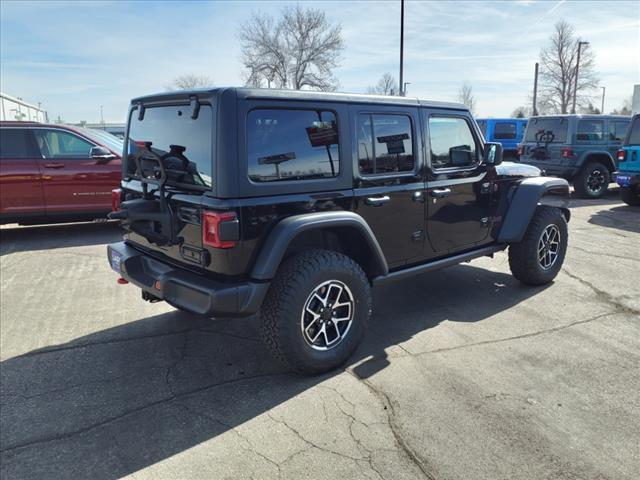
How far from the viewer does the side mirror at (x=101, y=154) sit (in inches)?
297

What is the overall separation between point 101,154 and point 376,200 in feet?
18.5

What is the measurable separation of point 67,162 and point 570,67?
4425cm

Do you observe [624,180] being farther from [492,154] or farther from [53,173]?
[53,173]

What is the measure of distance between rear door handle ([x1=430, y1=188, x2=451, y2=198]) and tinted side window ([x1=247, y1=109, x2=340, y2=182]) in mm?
1047

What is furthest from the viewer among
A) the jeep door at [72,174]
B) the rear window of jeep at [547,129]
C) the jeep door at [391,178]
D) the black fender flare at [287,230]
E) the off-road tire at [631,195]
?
the rear window of jeep at [547,129]

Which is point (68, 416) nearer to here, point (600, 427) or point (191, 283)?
point (191, 283)

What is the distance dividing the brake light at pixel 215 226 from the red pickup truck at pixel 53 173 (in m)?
5.42

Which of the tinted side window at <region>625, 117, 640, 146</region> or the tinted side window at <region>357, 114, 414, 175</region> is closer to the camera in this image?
the tinted side window at <region>357, 114, 414, 175</region>

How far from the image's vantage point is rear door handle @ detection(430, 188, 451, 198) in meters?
4.05

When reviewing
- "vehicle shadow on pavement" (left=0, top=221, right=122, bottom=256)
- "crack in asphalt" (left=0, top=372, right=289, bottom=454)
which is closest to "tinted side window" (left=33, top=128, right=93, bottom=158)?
"vehicle shadow on pavement" (left=0, top=221, right=122, bottom=256)

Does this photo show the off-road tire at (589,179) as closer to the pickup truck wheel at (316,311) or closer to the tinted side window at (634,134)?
the tinted side window at (634,134)

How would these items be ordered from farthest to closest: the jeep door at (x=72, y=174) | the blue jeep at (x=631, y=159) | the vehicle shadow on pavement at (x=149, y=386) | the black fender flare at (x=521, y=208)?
the blue jeep at (x=631, y=159)
the jeep door at (x=72, y=174)
the black fender flare at (x=521, y=208)
the vehicle shadow on pavement at (x=149, y=386)

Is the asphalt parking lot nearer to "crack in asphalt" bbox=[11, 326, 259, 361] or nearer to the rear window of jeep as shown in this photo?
"crack in asphalt" bbox=[11, 326, 259, 361]

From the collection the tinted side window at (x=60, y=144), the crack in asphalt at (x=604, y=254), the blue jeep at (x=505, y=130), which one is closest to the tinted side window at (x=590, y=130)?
the crack in asphalt at (x=604, y=254)
